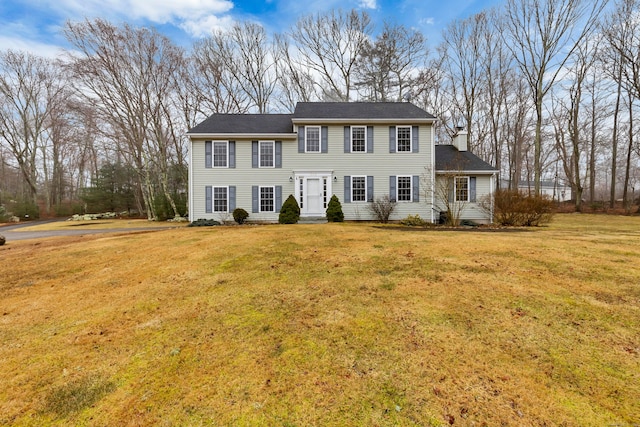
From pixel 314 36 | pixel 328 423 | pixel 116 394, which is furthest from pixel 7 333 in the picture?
pixel 314 36

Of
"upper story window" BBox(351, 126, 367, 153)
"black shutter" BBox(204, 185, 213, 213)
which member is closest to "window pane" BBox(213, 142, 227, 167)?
"black shutter" BBox(204, 185, 213, 213)

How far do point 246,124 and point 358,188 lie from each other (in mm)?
7694

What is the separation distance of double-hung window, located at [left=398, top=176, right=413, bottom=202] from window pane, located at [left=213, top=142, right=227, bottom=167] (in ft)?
32.4

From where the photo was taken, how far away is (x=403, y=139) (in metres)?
15.5

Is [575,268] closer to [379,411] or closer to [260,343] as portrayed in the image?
[379,411]

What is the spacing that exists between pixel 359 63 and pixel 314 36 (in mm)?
4664

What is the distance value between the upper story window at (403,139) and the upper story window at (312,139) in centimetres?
448

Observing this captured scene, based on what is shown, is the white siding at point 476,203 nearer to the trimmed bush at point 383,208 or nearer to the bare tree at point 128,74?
the trimmed bush at point 383,208

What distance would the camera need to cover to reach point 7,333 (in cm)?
321

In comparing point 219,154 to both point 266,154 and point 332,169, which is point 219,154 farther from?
point 332,169

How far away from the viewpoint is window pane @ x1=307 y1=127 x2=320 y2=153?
15453 mm

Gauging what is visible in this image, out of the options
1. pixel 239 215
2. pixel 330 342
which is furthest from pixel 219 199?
pixel 330 342

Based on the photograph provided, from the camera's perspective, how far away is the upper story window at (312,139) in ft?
50.7

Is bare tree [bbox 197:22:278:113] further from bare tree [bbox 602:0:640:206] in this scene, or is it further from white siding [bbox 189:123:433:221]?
bare tree [bbox 602:0:640:206]
